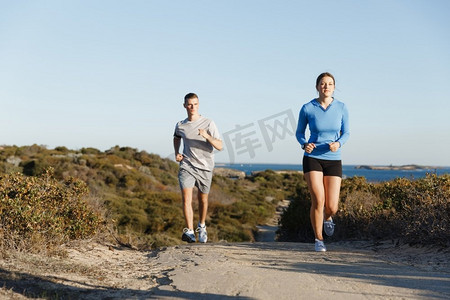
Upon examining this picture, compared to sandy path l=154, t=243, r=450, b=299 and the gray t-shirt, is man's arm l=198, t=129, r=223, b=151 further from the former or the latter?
sandy path l=154, t=243, r=450, b=299

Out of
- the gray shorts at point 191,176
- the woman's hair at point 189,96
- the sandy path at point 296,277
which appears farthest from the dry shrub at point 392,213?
the woman's hair at point 189,96

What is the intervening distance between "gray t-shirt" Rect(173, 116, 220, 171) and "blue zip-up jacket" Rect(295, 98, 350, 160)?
5.60 ft

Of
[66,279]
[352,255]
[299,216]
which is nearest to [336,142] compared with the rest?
[352,255]

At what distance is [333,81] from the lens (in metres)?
6.71

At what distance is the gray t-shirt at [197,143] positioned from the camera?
25.6 ft

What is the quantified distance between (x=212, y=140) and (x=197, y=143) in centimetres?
36

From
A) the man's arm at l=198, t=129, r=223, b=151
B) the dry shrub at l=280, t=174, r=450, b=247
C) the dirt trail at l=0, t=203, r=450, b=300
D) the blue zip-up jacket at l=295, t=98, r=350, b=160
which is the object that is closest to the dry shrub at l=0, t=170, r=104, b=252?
the dirt trail at l=0, t=203, r=450, b=300

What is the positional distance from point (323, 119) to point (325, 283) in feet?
8.66

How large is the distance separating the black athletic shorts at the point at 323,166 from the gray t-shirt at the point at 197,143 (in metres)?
1.83

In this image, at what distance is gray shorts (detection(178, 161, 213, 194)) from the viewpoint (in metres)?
7.78

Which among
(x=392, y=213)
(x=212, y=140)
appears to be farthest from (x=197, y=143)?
(x=392, y=213)

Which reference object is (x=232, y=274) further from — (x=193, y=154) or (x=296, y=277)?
(x=193, y=154)

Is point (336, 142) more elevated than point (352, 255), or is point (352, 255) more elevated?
point (336, 142)

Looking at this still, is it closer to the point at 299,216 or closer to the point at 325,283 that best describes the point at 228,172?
the point at 299,216
